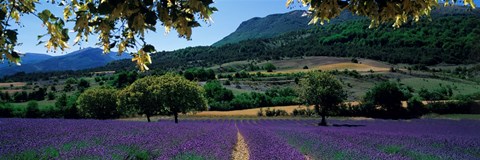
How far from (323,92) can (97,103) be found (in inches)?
871

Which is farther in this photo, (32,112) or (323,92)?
(32,112)

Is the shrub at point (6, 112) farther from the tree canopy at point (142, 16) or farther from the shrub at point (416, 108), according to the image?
the tree canopy at point (142, 16)

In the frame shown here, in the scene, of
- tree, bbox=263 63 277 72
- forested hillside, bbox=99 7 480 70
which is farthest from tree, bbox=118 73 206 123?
tree, bbox=263 63 277 72

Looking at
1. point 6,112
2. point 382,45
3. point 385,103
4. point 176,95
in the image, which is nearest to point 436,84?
point 385,103

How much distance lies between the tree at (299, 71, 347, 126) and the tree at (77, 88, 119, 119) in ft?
63.8

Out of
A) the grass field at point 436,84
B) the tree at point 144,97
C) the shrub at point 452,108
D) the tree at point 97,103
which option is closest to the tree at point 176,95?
the tree at point 144,97

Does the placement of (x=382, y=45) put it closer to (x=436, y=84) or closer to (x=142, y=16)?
(x=436, y=84)

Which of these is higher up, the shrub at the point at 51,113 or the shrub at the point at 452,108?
the shrub at the point at 51,113

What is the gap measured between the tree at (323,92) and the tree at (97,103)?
766 inches

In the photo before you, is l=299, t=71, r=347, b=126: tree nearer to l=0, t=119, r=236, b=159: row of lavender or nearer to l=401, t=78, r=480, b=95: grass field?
l=0, t=119, r=236, b=159: row of lavender

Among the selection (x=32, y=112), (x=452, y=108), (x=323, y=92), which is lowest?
(x=452, y=108)

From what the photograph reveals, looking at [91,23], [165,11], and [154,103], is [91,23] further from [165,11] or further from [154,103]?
[154,103]

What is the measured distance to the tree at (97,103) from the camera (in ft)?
134

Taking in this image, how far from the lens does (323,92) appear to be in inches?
1300
